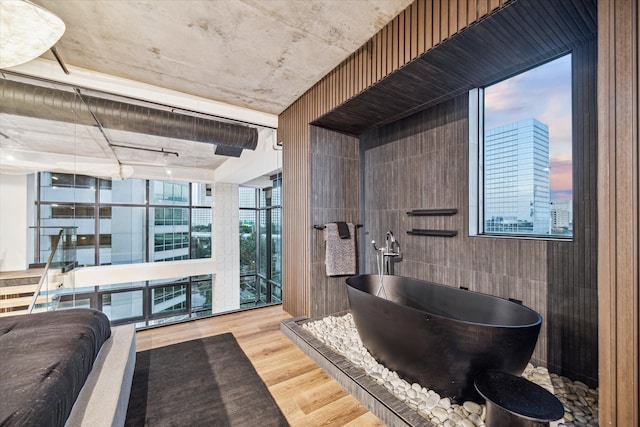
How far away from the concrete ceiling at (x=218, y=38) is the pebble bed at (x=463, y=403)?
Result: 9.13ft

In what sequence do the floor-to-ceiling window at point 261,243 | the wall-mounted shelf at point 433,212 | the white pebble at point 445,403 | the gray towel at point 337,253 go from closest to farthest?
the white pebble at point 445,403
the wall-mounted shelf at point 433,212
the gray towel at point 337,253
the floor-to-ceiling window at point 261,243

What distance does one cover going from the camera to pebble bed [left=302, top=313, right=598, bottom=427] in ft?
5.31

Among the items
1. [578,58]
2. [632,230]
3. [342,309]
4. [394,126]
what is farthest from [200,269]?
[578,58]

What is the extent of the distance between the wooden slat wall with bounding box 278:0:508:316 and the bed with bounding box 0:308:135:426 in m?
1.90

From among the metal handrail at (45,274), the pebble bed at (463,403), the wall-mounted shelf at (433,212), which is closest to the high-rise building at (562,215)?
the wall-mounted shelf at (433,212)

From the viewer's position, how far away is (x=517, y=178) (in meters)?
2.46

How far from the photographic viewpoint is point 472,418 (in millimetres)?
1632

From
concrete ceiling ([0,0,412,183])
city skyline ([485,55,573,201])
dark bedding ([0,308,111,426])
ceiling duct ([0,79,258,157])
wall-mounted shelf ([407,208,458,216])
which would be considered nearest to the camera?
dark bedding ([0,308,111,426])

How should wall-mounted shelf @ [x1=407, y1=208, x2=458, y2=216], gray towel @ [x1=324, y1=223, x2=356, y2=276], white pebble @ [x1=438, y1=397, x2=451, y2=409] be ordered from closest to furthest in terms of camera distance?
white pebble @ [x1=438, y1=397, x2=451, y2=409] → wall-mounted shelf @ [x1=407, y1=208, x2=458, y2=216] → gray towel @ [x1=324, y1=223, x2=356, y2=276]

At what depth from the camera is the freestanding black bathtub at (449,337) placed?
163cm

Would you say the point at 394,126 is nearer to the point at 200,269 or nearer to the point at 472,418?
the point at 472,418

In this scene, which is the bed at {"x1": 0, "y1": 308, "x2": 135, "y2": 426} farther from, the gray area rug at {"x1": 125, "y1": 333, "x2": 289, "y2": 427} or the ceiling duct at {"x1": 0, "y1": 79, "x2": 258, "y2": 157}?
the ceiling duct at {"x1": 0, "y1": 79, "x2": 258, "y2": 157}

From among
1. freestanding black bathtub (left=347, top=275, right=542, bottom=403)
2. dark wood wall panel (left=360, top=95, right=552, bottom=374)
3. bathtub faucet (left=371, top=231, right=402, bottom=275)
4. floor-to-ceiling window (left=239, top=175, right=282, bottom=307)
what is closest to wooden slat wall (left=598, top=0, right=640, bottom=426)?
freestanding black bathtub (left=347, top=275, right=542, bottom=403)

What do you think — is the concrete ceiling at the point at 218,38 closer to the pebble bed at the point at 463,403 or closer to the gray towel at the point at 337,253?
the gray towel at the point at 337,253
